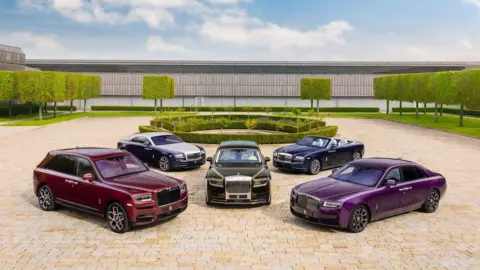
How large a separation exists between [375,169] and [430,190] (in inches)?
75.6

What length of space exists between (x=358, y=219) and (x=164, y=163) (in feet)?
30.0

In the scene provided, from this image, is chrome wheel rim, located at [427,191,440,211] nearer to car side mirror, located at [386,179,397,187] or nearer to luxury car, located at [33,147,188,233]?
car side mirror, located at [386,179,397,187]

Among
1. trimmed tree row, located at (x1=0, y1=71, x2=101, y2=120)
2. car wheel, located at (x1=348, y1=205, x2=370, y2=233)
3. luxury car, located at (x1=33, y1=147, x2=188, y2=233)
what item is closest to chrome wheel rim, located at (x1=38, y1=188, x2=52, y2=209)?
luxury car, located at (x1=33, y1=147, x2=188, y2=233)

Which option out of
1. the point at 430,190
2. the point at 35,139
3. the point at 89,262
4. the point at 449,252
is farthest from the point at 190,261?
the point at 35,139

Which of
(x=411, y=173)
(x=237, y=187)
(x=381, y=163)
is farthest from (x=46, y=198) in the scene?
(x=411, y=173)

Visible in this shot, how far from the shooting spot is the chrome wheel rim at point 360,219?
10336 mm

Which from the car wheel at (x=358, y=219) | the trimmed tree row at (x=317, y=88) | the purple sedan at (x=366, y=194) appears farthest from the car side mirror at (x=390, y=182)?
the trimmed tree row at (x=317, y=88)

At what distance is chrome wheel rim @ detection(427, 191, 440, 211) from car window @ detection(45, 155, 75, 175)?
978 centimetres

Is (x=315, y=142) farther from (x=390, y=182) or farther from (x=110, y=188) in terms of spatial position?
(x=110, y=188)

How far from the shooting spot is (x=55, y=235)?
10039 millimetres

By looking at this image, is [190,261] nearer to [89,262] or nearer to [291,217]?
[89,262]

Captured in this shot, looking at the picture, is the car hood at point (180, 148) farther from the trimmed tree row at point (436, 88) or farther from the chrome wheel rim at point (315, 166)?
the trimmed tree row at point (436, 88)

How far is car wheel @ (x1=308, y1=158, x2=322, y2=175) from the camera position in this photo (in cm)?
1673

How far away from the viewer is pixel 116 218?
33.7 feet
